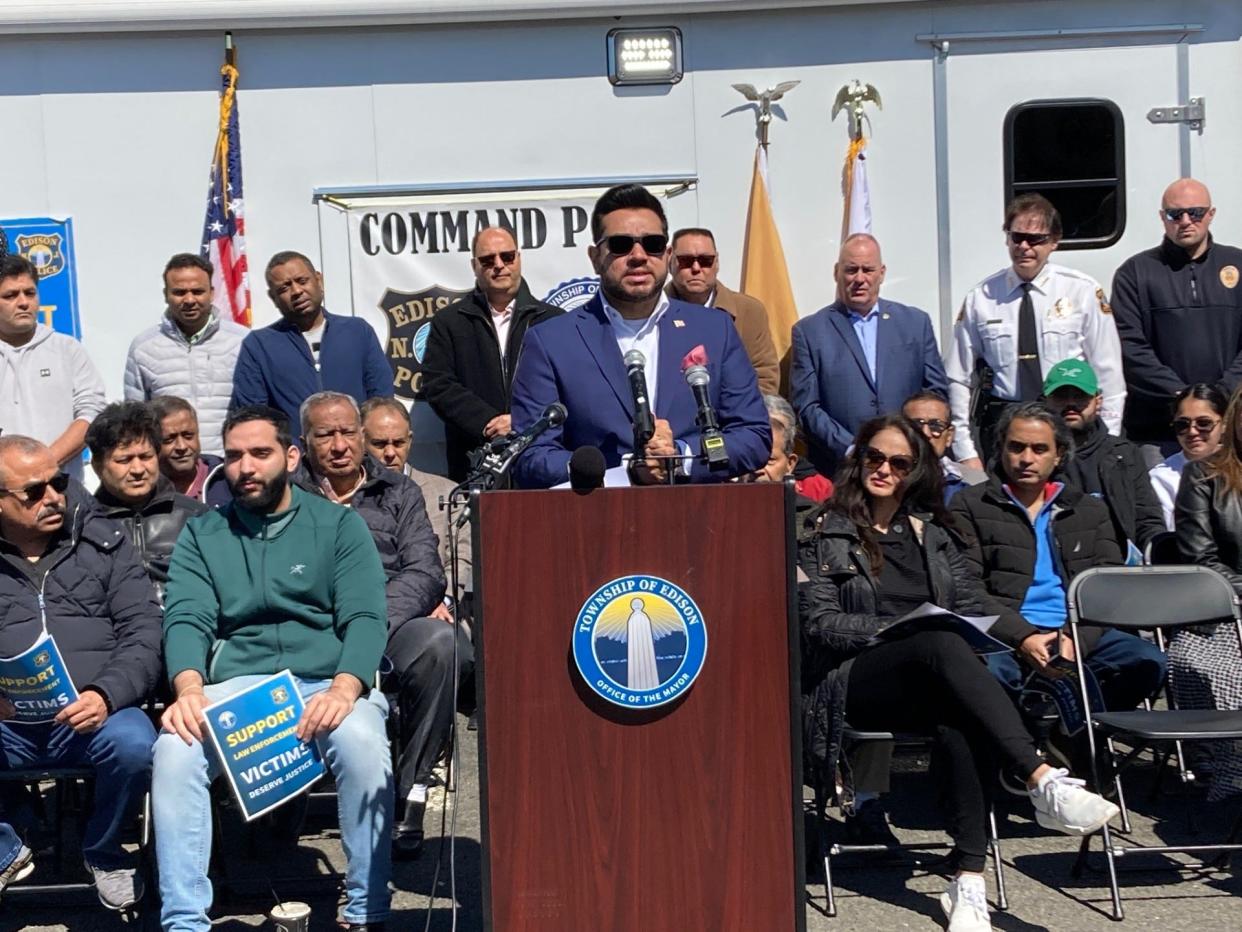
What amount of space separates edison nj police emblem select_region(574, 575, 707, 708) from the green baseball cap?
335 cm

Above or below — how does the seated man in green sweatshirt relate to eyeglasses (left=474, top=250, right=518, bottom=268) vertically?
below

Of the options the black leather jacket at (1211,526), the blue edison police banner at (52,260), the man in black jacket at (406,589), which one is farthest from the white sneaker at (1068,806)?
the blue edison police banner at (52,260)

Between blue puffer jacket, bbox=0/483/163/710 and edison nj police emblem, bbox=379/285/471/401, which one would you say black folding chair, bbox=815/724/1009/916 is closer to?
blue puffer jacket, bbox=0/483/163/710

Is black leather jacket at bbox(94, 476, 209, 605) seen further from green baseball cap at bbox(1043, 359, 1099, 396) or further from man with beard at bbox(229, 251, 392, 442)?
green baseball cap at bbox(1043, 359, 1099, 396)

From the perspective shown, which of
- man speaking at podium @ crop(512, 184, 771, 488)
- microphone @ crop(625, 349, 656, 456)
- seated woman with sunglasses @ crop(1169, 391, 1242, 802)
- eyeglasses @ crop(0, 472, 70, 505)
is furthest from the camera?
seated woman with sunglasses @ crop(1169, 391, 1242, 802)

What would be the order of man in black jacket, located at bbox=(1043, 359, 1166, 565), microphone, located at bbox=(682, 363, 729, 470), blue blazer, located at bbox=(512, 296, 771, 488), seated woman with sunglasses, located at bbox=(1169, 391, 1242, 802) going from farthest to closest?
man in black jacket, located at bbox=(1043, 359, 1166, 565)
seated woman with sunglasses, located at bbox=(1169, 391, 1242, 802)
blue blazer, located at bbox=(512, 296, 771, 488)
microphone, located at bbox=(682, 363, 729, 470)

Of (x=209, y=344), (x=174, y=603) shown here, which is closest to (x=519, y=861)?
(x=174, y=603)

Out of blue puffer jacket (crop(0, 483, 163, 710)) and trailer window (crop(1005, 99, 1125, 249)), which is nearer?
blue puffer jacket (crop(0, 483, 163, 710))

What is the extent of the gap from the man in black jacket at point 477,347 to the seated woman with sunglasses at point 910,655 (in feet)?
6.34

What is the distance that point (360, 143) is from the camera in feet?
23.0

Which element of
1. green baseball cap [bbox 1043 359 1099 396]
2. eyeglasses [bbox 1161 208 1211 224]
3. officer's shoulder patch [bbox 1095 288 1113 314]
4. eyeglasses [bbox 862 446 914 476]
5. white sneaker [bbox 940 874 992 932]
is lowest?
white sneaker [bbox 940 874 992 932]

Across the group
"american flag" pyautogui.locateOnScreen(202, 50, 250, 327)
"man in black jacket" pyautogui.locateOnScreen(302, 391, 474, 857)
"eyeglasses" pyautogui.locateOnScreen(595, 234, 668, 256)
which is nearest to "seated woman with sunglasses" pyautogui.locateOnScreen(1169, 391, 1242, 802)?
"man in black jacket" pyautogui.locateOnScreen(302, 391, 474, 857)

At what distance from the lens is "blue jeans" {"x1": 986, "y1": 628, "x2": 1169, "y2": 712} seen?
5707mm

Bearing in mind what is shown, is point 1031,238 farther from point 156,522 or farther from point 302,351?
point 156,522
